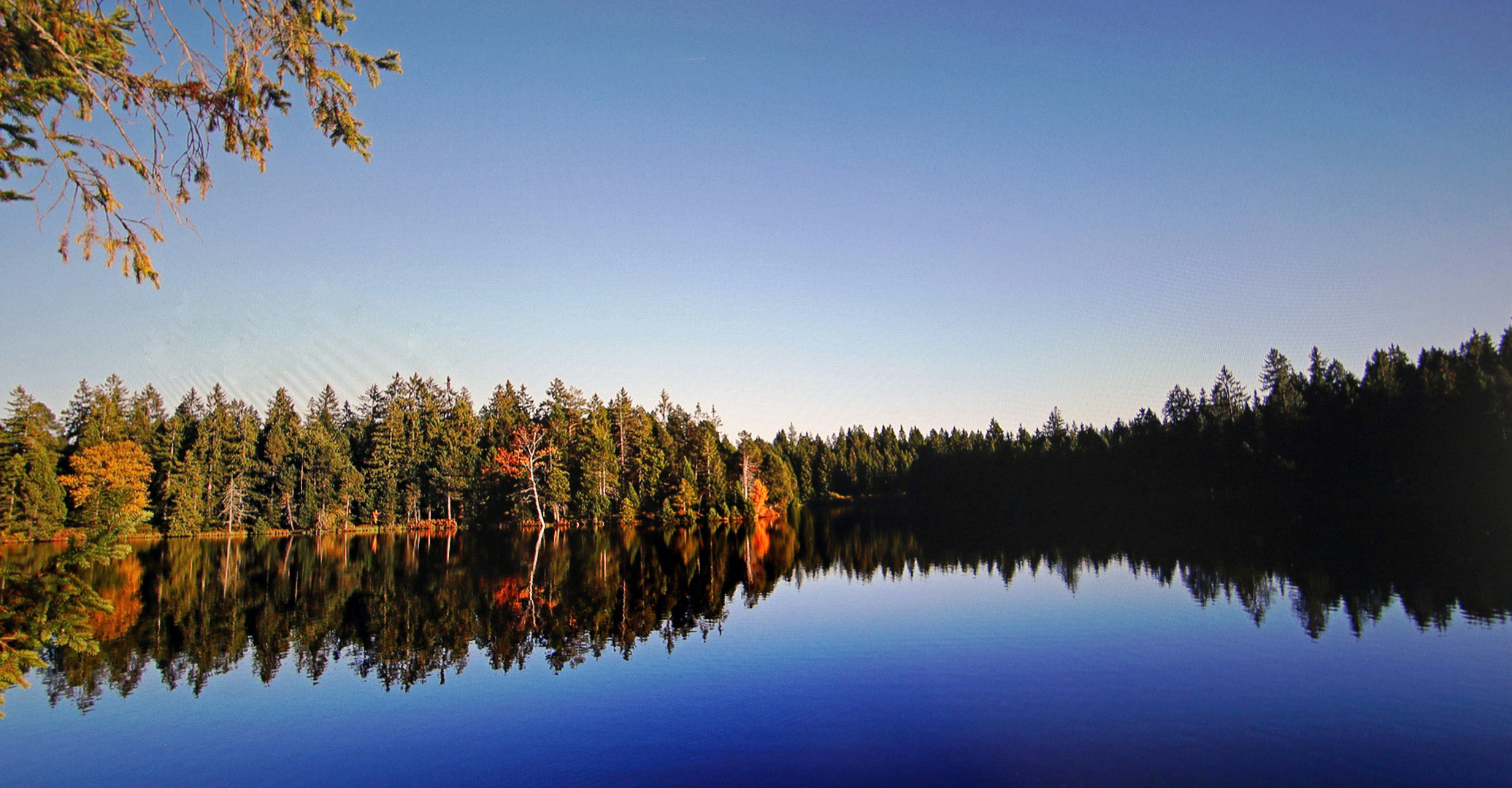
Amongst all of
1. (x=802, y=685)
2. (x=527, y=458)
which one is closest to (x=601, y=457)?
(x=527, y=458)

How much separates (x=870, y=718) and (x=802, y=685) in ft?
8.90

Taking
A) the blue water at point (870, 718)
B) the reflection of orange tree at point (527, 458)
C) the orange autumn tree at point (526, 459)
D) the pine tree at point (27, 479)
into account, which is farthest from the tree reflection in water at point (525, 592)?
the orange autumn tree at point (526, 459)

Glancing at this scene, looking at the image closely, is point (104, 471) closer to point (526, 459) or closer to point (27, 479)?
→ point (27, 479)

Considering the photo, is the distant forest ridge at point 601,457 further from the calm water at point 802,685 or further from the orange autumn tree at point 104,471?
the calm water at point 802,685

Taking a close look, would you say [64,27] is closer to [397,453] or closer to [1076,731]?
[1076,731]

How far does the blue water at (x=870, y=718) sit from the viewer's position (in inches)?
459

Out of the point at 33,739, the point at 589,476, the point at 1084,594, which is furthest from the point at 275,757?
the point at 589,476

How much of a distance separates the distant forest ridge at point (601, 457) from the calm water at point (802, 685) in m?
32.4

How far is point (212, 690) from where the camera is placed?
1639cm

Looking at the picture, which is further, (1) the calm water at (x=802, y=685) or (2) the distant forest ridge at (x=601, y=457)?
(2) the distant forest ridge at (x=601, y=457)

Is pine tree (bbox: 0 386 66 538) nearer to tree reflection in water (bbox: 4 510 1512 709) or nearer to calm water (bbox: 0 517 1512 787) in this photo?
tree reflection in water (bbox: 4 510 1512 709)

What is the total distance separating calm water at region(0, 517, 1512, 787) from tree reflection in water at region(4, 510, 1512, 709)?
207mm

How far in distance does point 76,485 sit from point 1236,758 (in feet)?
289

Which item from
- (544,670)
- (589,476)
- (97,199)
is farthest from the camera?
(589,476)
